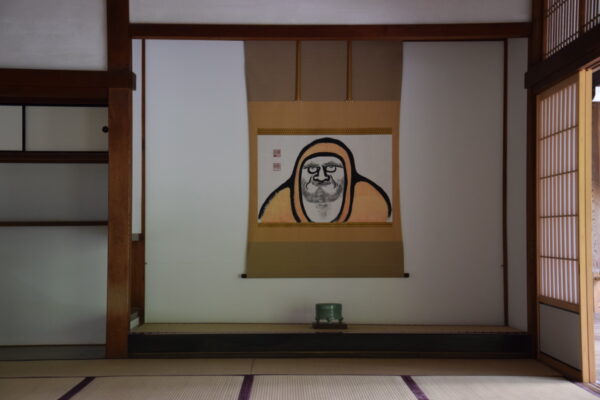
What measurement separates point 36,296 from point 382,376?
9.32 ft

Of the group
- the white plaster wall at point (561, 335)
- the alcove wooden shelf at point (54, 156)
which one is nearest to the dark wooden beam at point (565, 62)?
the white plaster wall at point (561, 335)

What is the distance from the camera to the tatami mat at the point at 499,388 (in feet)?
11.5

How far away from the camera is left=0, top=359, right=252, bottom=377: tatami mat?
4051mm

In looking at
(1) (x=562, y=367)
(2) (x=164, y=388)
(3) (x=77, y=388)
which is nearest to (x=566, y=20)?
(1) (x=562, y=367)

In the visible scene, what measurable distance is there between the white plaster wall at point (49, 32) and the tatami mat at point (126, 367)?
2139 millimetres

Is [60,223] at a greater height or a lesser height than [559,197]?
lesser

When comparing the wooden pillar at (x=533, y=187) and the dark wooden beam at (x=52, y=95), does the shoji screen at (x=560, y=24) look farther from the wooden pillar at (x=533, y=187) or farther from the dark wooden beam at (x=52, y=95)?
the dark wooden beam at (x=52, y=95)

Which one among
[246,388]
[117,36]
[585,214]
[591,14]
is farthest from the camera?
[117,36]

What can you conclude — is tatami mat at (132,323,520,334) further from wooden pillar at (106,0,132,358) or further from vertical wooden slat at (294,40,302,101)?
vertical wooden slat at (294,40,302,101)

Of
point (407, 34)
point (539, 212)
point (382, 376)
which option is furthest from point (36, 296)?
point (539, 212)

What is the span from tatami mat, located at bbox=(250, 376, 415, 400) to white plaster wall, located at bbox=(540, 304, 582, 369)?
1124 mm

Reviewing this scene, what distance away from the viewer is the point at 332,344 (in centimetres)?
452

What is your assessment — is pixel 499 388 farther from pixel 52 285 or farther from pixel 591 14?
pixel 52 285

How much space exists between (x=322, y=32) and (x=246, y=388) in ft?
8.68
